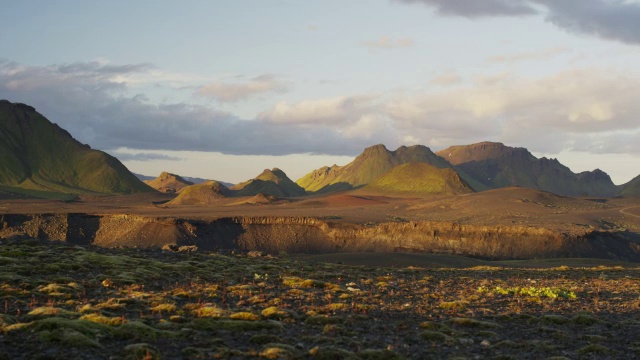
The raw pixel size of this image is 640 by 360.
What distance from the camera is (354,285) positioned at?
3881 cm

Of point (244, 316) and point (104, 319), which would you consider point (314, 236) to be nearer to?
point (244, 316)

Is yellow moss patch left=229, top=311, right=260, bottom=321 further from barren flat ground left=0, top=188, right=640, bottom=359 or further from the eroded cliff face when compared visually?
the eroded cliff face

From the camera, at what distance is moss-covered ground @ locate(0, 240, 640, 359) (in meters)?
20.0

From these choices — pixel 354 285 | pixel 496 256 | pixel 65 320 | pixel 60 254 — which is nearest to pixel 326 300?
pixel 354 285

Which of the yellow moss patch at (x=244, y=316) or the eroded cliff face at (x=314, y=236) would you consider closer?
the yellow moss patch at (x=244, y=316)

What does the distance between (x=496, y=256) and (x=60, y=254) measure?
8768 cm

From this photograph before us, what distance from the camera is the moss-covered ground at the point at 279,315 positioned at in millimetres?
20047

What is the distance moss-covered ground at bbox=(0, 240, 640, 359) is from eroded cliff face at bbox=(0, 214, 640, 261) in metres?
77.6

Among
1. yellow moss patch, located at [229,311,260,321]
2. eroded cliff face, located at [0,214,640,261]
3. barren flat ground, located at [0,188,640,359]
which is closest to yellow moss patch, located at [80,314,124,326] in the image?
barren flat ground, located at [0,188,640,359]

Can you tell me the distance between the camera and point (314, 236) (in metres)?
135

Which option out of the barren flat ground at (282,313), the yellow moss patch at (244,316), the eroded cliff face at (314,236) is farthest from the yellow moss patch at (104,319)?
the eroded cliff face at (314,236)

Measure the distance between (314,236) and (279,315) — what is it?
109424 millimetres

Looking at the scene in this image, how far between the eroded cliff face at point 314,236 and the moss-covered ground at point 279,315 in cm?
7759

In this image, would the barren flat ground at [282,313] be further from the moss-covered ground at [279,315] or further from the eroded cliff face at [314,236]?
the eroded cliff face at [314,236]
